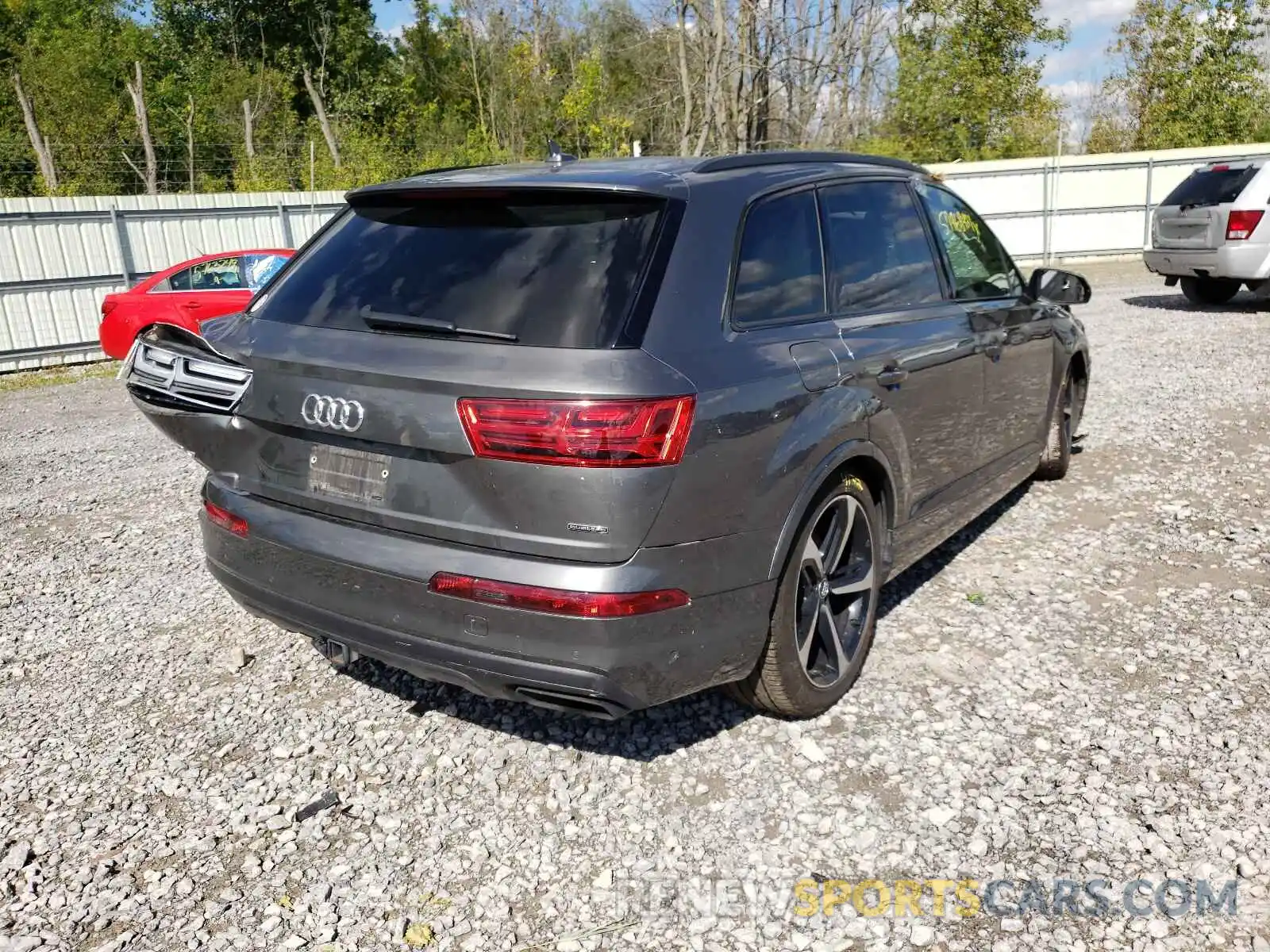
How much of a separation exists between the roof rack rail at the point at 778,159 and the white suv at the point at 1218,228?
1077 centimetres

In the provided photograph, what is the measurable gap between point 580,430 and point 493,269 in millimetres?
655

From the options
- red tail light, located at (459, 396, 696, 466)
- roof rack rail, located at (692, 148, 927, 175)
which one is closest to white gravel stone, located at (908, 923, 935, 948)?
red tail light, located at (459, 396, 696, 466)

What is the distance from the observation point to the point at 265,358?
311 cm

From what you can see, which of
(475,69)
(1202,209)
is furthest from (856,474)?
(475,69)

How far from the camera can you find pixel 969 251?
Answer: 189 inches

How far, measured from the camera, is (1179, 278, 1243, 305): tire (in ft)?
47.9

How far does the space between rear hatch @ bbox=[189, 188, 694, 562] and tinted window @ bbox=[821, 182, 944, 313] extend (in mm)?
974

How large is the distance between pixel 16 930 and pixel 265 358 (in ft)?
5.40

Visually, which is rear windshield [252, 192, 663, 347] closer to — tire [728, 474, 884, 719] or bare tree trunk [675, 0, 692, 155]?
tire [728, 474, 884, 719]

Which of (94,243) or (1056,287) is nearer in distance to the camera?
(1056,287)

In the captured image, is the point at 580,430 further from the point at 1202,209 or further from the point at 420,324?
the point at 1202,209

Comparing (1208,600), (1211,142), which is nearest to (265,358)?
(1208,600)

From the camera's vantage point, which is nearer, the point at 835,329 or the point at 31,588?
the point at 835,329

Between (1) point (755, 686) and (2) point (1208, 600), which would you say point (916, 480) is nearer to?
(1) point (755, 686)
